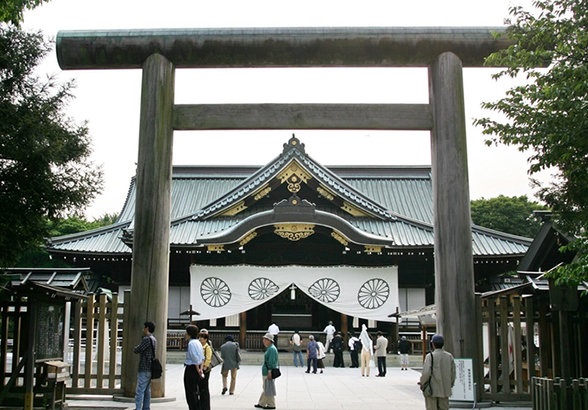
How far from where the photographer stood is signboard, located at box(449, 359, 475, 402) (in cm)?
1067

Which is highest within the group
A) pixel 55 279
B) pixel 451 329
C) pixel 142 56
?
pixel 142 56

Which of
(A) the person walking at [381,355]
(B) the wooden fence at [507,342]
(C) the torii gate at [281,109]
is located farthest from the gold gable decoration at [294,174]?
(C) the torii gate at [281,109]

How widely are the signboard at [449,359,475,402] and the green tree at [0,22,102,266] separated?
6343 mm

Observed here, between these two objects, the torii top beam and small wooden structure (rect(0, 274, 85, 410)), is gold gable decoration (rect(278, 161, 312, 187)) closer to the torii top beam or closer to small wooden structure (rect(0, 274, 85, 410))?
the torii top beam

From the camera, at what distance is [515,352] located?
12609 millimetres

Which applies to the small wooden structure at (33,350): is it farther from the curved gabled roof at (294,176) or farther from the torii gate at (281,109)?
the curved gabled roof at (294,176)

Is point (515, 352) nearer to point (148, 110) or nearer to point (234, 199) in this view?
point (148, 110)

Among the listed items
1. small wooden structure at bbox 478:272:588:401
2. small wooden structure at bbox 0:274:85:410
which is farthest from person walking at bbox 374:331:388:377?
small wooden structure at bbox 0:274:85:410

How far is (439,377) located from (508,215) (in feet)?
164

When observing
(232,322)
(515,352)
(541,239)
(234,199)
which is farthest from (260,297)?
(515,352)

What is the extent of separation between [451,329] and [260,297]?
A: 545 inches

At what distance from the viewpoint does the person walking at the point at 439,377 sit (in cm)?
831

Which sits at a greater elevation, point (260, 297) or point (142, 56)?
point (142, 56)

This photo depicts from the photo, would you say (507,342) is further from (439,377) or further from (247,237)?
(247,237)
